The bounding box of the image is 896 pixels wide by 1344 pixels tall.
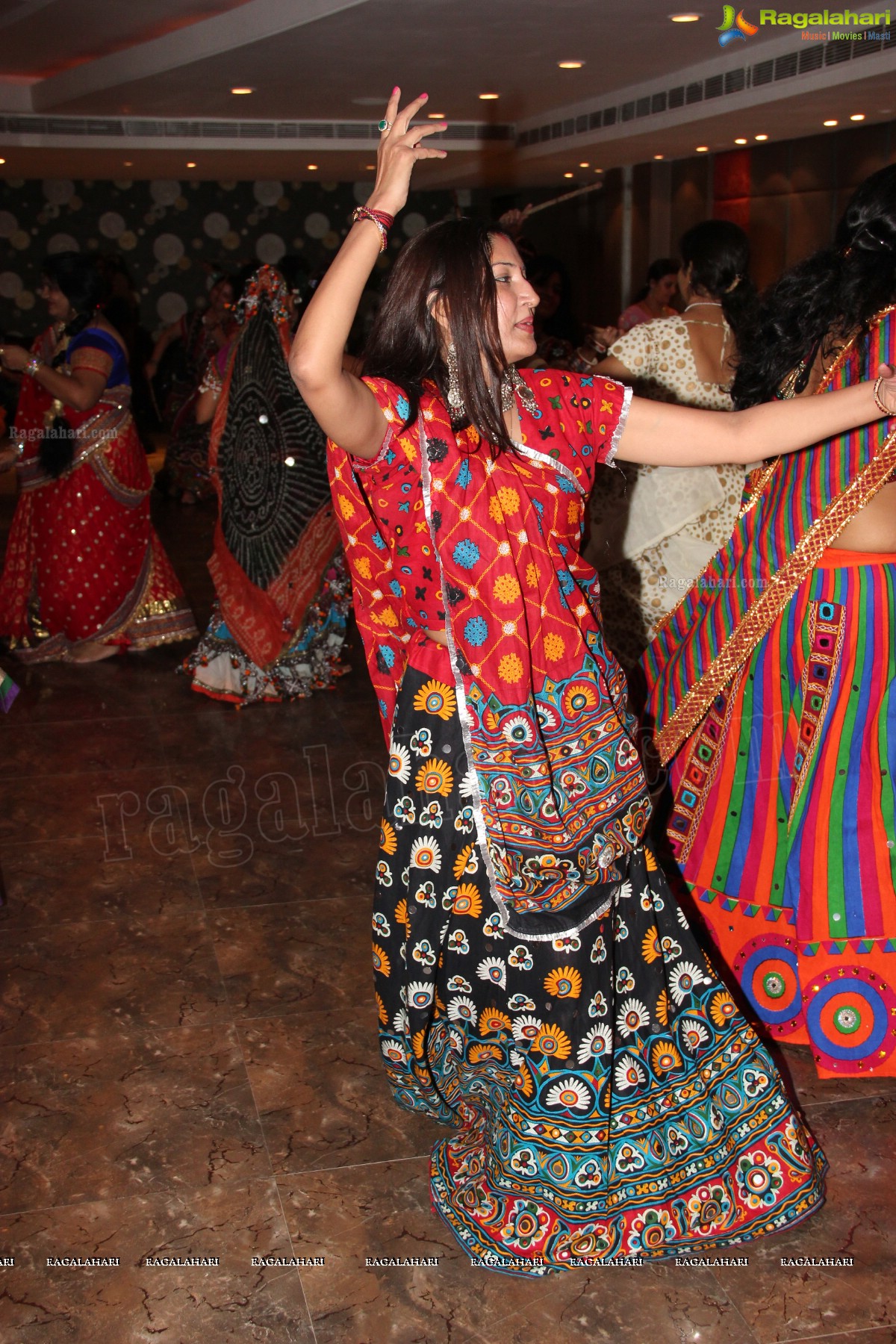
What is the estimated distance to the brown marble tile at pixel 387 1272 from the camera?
163cm

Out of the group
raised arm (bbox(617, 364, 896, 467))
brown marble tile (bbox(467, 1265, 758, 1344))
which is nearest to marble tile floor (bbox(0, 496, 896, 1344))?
brown marble tile (bbox(467, 1265, 758, 1344))

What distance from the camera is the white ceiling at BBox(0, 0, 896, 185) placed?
20.3 ft

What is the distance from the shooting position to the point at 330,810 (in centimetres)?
331

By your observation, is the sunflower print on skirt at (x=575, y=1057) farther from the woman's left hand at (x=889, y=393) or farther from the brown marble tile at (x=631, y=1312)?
the woman's left hand at (x=889, y=393)

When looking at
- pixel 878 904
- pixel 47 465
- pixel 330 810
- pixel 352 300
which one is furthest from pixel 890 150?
pixel 352 300

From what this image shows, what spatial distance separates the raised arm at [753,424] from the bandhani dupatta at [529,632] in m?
0.06

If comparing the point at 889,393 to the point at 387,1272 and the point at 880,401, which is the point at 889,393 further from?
the point at 387,1272

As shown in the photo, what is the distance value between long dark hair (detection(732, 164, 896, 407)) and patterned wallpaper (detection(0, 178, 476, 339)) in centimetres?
1302

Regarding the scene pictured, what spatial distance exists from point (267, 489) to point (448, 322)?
2725 mm

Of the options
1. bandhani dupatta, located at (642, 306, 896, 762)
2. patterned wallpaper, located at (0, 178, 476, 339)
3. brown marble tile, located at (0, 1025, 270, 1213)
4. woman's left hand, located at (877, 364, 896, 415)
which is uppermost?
patterned wallpaper, located at (0, 178, 476, 339)

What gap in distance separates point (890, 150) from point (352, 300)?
333 inches

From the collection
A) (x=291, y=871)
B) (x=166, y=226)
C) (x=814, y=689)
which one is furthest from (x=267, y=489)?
(x=166, y=226)

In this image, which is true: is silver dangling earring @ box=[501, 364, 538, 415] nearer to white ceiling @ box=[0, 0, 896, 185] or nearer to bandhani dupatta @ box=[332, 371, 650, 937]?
bandhani dupatta @ box=[332, 371, 650, 937]

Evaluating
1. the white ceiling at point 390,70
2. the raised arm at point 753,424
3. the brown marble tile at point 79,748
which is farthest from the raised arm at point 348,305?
the white ceiling at point 390,70
